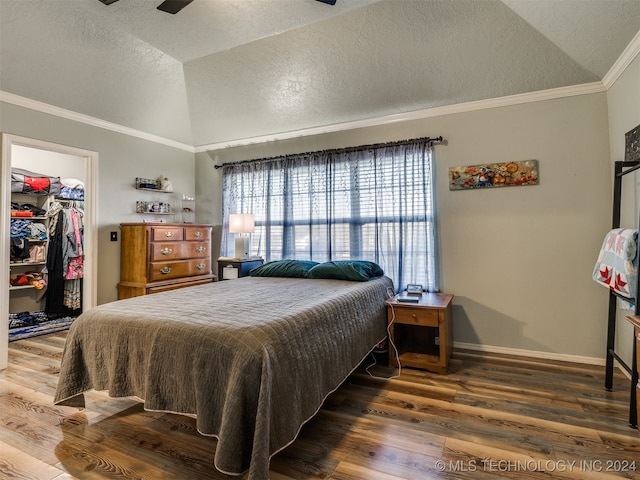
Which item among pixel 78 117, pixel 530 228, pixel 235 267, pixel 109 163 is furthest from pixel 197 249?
pixel 530 228

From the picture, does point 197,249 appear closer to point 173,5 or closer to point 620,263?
point 173,5

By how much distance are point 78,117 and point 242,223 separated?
199cm

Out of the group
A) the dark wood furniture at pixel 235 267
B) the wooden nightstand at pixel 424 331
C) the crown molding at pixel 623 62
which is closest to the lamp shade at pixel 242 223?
the dark wood furniture at pixel 235 267

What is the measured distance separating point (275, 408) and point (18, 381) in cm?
246

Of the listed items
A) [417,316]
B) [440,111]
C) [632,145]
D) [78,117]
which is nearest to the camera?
[632,145]

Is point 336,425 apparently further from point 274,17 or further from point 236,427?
point 274,17

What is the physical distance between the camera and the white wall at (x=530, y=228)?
9.21 ft

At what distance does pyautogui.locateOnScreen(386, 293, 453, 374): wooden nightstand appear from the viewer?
2645mm

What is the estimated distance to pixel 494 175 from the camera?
3.09 m

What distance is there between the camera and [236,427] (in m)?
1.32

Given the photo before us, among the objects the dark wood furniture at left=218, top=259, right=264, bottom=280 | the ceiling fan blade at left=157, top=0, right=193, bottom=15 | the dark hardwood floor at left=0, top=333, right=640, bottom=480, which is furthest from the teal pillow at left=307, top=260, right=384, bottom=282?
the ceiling fan blade at left=157, top=0, right=193, bottom=15

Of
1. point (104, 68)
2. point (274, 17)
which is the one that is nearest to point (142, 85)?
point (104, 68)

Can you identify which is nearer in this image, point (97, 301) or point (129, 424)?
point (129, 424)

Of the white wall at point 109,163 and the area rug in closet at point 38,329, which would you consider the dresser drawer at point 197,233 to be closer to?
the white wall at point 109,163
